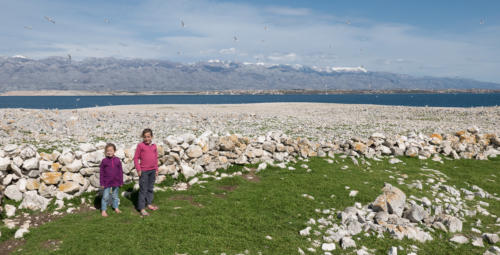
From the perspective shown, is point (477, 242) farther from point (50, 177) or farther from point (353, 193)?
point (50, 177)

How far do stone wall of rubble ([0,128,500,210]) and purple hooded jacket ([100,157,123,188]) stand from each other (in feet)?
5.67

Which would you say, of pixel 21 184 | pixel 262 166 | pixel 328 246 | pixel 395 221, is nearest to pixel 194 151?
pixel 262 166

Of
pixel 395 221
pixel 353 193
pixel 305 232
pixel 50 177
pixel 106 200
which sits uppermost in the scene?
pixel 50 177

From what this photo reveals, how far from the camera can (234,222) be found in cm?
880

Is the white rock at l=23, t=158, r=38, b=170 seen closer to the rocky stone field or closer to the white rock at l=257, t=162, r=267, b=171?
the rocky stone field

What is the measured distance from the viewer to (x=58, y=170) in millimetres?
10609

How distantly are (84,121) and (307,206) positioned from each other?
26.8 meters

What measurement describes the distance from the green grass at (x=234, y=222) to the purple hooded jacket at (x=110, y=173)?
964 mm

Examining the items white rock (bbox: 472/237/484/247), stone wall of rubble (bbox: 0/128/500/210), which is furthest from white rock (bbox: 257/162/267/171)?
white rock (bbox: 472/237/484/247)

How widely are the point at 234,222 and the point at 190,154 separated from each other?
513cm

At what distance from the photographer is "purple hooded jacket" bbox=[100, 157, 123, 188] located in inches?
367

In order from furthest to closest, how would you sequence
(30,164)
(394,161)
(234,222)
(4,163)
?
(394,161), (30,164), (4,163), (234,222)

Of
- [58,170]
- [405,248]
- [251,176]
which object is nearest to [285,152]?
[251,176]

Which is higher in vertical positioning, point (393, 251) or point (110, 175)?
point (110, 175)
